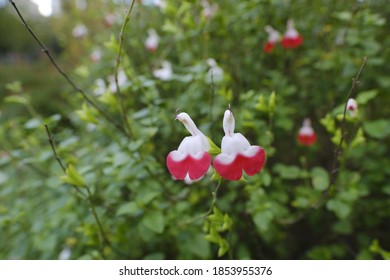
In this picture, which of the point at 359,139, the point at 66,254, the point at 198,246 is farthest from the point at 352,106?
the point at 66,254

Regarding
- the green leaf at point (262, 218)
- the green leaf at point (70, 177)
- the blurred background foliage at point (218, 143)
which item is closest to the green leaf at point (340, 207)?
the blurred background foliage at point (218, 143)

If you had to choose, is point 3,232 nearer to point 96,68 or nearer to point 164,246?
point 164,246

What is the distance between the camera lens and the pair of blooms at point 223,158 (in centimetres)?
66

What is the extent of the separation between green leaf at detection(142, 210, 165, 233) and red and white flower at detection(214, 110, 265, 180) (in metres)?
0.49

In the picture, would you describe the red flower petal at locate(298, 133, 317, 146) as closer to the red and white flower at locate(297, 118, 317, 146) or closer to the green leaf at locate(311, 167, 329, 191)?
the red and white flower at locate(297, 118, 317, 146)

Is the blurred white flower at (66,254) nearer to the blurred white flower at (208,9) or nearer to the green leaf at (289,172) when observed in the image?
the green leaf at (289,172)

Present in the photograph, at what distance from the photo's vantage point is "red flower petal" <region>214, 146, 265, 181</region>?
2.14ft

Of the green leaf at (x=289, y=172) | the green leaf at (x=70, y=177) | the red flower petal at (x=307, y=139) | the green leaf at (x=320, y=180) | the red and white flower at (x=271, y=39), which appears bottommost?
the green leaf at (x=70, y=177)

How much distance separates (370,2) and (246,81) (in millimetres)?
745

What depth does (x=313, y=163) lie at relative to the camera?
1.85 m

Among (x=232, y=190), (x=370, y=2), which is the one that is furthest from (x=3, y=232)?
(x=370, y=2)

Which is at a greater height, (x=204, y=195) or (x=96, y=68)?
(x=96, y=68)
